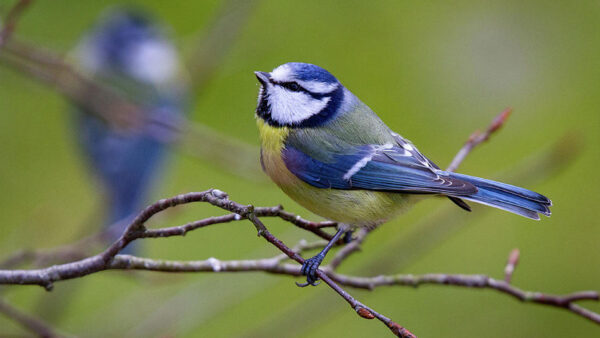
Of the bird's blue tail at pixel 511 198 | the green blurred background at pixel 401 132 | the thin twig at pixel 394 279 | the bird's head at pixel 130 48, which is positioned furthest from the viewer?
the bird's head at pixel 130 48

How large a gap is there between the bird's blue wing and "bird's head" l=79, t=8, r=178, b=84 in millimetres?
2158

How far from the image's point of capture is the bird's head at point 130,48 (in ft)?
11.2

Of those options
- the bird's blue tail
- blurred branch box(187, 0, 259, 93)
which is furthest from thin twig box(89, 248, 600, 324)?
blurred branch box(187, 0, 259, 93)

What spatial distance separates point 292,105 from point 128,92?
6.54ft

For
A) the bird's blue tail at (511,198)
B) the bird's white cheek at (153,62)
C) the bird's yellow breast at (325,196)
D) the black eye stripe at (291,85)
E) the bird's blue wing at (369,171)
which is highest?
the black eye stripe at (291,85)

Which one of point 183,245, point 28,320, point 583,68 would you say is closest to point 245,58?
point 183,245

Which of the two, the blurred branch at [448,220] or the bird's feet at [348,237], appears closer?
the bird's feet at [348,237]

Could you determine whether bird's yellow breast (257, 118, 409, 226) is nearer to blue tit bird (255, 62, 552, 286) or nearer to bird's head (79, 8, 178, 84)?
blue tit bird (255, 62, 552, 286)

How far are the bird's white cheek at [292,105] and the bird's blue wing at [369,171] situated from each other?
0.07m

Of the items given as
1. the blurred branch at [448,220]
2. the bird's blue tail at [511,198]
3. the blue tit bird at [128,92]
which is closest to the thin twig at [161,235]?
the bird's blue tail at [511,198]

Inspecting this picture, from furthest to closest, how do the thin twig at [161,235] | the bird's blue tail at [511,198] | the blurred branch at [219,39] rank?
1. the blurred branch at [219,39]
2. the bird's blue tail at [511,198]
3. the thin twig at [161,235]

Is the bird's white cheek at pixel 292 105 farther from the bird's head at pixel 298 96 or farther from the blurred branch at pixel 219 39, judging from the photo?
the blurred branch at pixel 219 39

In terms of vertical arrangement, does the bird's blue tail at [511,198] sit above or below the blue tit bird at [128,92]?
above

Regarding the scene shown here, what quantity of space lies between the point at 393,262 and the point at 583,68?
150cm
